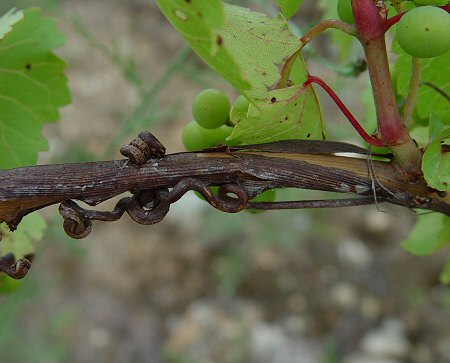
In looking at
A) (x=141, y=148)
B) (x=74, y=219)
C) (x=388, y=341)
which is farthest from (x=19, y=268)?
(x=388, y=341)

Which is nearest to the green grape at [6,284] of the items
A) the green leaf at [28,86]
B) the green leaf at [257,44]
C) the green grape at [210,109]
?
the green leaf at [28,86]

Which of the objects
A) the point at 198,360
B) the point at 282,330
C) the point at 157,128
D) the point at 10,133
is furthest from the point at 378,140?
the point at 157,128

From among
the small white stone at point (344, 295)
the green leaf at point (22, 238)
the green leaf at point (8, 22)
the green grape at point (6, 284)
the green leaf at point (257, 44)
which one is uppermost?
the small white stone at point (344, 295)

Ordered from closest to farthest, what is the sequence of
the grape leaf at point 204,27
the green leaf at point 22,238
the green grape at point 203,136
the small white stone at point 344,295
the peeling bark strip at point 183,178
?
the grape leaf at point 204,27 < the peeling bark strip at point 183,178 < the green grape at point 203,136 < the green leaf at point 22,238 < the small white stone at point 344,295

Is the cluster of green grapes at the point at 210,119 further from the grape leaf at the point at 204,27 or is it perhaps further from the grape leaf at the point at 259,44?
the grape leaf at the point at 204,27

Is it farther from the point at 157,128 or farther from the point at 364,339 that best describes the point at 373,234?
the point at 157,128

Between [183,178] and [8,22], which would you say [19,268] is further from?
[8,22]
